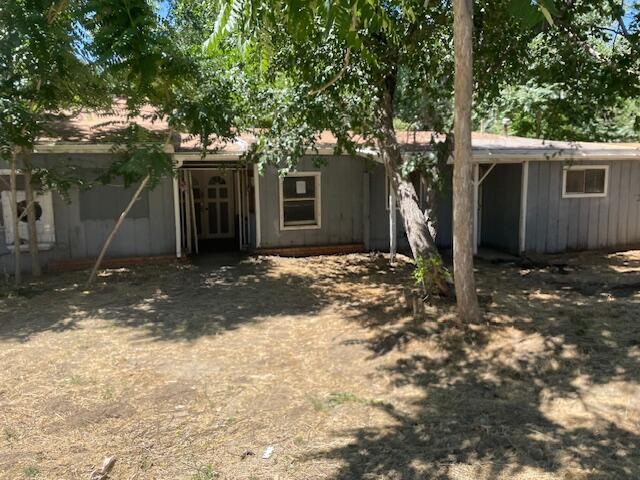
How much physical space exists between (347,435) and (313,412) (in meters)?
0.50

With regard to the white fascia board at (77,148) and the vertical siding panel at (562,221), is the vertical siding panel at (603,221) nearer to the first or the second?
the vertical siding panel at (562,221)

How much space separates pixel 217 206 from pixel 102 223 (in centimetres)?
368

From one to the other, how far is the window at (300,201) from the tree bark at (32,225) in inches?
188

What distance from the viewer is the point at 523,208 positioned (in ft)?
39.4

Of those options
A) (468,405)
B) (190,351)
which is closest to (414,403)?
(468,405)

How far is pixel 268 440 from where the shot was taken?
167 inches

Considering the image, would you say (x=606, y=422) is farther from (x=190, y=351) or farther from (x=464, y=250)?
(x=190, y=351)

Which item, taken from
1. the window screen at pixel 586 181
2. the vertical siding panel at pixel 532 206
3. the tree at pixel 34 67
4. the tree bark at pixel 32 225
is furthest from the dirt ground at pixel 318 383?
the window screen at pixel 586 181

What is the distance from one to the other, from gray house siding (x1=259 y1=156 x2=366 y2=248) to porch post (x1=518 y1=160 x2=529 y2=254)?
348 centimetres

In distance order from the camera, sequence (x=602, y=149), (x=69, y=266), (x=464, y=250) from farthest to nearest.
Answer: (x=602, y=149)
(x=69, y=266)
(x=464, y=250)

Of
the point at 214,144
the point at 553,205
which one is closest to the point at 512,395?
the point at 214,144

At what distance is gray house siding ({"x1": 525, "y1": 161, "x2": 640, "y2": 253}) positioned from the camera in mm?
12133

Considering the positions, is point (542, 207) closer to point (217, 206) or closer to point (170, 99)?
point (217, 206)

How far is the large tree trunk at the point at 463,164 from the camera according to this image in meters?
5.46
